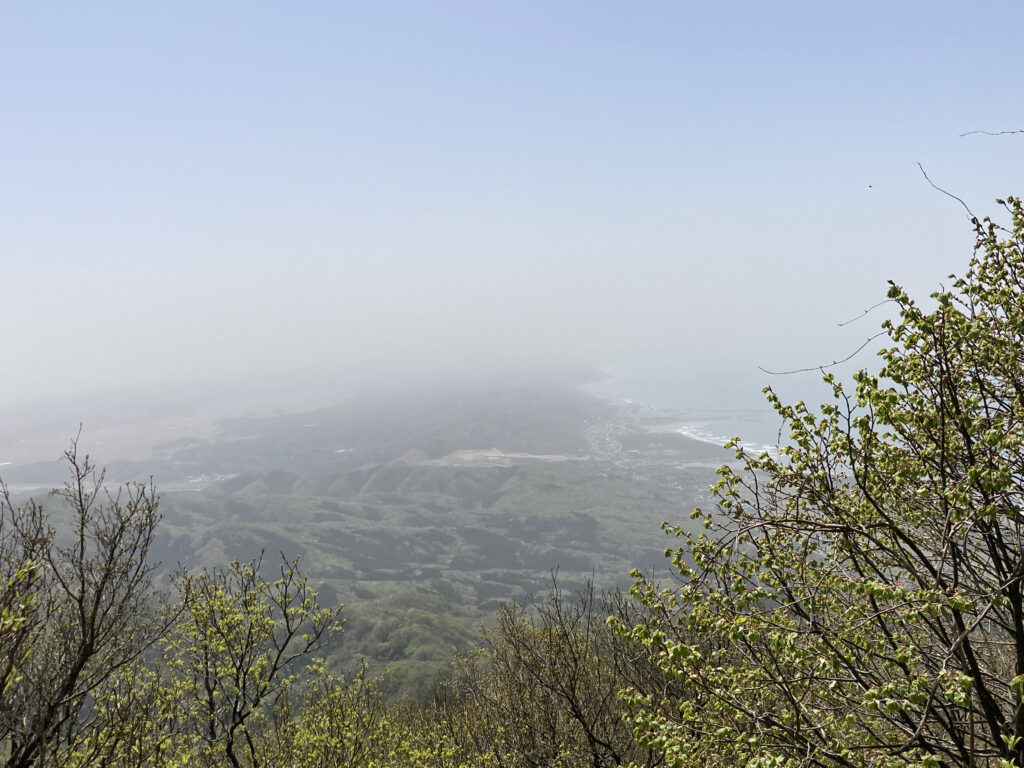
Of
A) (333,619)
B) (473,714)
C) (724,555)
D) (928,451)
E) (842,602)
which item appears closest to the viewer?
(928,451)

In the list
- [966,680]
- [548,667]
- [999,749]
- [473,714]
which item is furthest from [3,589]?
[473,714]

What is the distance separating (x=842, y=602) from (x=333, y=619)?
20.4 meters

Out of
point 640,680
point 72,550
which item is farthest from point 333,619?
point 640,680

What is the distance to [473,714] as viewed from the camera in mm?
31031

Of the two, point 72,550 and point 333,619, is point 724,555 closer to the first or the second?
point 333,619

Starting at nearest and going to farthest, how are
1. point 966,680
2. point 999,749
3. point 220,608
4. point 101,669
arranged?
point 966,680, point 999,749, point 101,669, point 220,608

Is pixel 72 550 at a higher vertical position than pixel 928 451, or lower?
lower

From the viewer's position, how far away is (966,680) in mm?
6559

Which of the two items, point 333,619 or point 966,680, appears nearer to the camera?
point 966,680

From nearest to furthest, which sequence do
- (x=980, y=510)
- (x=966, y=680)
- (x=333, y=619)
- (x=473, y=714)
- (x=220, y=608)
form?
(x=966, y=680), (x=980, y=510), (x=220, y=608), (x=333, y=619), (x=473, y=714)

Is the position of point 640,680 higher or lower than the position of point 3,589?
lower

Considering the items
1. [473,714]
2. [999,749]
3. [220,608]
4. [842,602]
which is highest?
[842,602]

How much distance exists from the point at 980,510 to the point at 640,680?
1855 centimetres

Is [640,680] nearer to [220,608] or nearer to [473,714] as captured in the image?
[473,714]
